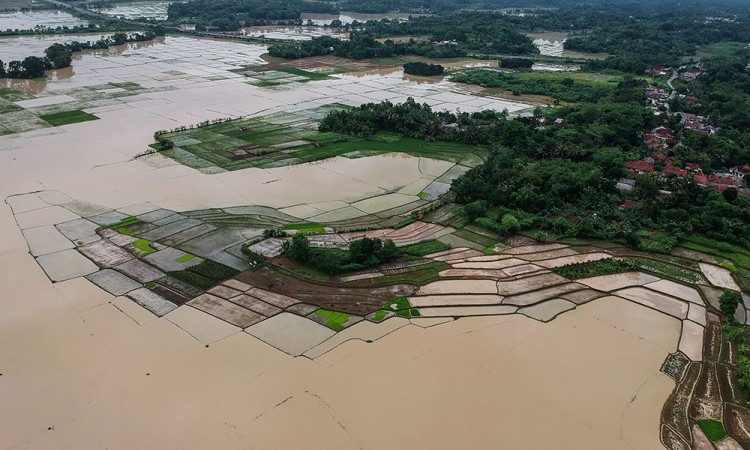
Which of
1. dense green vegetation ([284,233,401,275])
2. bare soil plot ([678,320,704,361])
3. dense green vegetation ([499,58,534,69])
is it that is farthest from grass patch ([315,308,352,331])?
dense green vegetation ([499,58,534,69])

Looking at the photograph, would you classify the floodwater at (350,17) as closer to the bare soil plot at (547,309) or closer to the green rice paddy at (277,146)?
the green rice paddy at (277,146)

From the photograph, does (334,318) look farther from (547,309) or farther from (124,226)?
(124,226)

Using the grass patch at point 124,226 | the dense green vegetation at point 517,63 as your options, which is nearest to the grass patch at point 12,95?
the grass patch at point 124,226

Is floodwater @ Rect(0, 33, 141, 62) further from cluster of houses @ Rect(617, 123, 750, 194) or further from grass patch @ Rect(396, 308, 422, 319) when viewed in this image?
cluster of houses @ Rect(617, 123, 750, 194)

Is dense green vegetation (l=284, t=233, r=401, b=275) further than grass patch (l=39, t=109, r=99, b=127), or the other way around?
grass patch (l=39, t=109, r=99, b=127)

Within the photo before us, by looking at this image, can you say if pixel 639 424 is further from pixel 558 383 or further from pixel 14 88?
pixel 14 88
